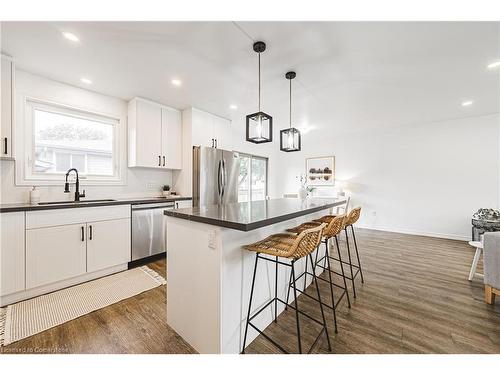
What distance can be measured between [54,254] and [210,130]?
286 cm

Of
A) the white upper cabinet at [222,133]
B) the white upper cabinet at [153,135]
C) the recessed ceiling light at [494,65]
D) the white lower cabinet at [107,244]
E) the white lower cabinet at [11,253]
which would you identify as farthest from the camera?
the white upper cabinet at [222,133]

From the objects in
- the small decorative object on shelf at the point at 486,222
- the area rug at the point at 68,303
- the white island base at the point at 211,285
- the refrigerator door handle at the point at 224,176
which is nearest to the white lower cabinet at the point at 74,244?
the area rug at the point at 68,303

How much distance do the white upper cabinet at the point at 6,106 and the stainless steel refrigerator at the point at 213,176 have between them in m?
2.13

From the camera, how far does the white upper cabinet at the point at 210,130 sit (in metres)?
3.69

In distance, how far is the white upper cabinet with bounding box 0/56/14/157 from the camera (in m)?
2.13

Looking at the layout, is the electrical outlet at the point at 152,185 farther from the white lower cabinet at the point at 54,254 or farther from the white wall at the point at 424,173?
the white wall at the point at 424,173

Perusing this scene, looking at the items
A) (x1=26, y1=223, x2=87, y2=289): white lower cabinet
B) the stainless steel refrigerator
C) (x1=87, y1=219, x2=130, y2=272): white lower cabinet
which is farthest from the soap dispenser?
the stainless steel refrigerator

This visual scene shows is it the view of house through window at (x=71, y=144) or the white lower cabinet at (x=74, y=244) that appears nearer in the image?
the white lower cabinet at (x=74, y=244)

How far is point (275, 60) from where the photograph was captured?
2262 millimetres

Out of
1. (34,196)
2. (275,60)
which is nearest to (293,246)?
(275,60)

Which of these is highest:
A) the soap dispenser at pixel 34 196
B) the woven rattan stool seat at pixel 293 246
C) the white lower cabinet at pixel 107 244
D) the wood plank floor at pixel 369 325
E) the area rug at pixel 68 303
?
the soap dispenser at pixel 34 196

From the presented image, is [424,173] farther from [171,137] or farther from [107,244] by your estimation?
[107,244]

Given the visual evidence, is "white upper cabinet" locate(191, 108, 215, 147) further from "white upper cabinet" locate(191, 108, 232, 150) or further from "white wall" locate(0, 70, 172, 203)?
"white wall" locate(0, 70, 172, 203)
